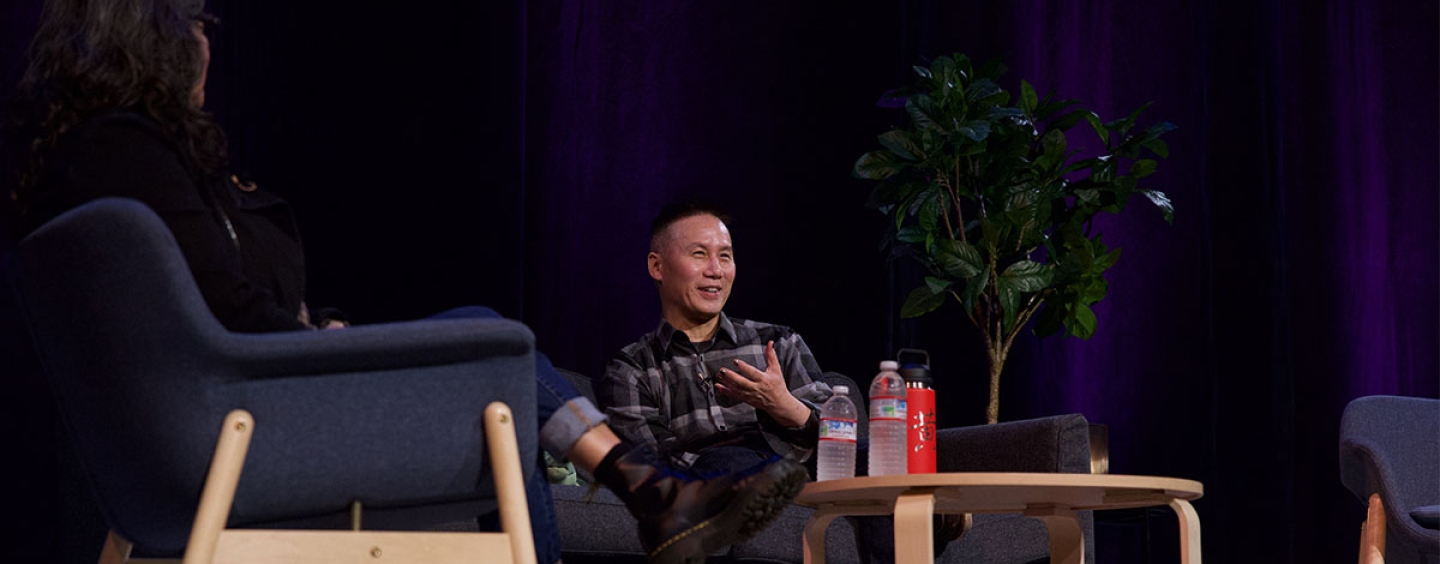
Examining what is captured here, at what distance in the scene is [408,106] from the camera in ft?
11.4

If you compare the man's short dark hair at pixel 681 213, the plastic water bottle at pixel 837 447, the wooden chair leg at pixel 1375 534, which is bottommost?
the wooden chair leg at pixel 1375 534

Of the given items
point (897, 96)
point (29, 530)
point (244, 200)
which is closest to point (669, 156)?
point (897, 96)

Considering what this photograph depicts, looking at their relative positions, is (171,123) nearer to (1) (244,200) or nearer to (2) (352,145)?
(1) (244,200)

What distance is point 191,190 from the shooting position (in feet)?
5.28

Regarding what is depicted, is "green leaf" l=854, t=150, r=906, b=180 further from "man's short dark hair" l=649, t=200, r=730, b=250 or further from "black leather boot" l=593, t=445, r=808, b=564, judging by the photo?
"black leather boot" l=593, t=445, r=808, b=564

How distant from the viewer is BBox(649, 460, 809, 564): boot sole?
5.49ft

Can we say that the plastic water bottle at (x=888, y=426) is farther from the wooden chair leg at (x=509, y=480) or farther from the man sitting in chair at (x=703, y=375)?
the wooden chair leg at (x=509, y=480)

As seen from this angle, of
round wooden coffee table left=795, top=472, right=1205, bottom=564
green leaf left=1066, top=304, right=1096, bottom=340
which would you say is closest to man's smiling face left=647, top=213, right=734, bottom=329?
round wooden coffee table left=795, top=472, right=1205, bottom=564

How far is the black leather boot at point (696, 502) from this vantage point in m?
1.68

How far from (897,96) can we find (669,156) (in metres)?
0.74

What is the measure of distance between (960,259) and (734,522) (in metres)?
1.92

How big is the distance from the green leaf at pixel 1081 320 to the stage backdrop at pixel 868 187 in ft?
1.80

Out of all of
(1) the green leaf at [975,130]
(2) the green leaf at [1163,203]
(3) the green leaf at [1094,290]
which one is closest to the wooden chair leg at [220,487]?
(1) the green leaf at [975,130]

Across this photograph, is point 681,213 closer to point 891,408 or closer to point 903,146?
point 903,146
